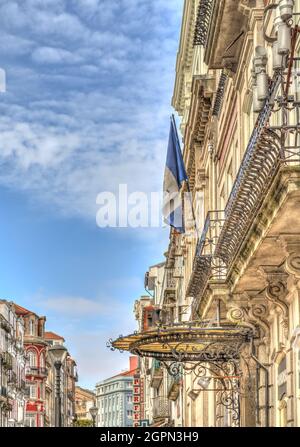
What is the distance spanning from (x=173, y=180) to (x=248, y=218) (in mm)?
12636

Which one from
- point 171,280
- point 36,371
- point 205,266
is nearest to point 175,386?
point 171,280

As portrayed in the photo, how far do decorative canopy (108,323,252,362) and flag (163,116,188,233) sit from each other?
502cm

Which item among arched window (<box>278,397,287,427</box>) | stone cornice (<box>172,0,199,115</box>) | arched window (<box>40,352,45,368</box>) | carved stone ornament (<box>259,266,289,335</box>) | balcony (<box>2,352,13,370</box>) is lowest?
arched window (<box>278,397,287,427</box>)

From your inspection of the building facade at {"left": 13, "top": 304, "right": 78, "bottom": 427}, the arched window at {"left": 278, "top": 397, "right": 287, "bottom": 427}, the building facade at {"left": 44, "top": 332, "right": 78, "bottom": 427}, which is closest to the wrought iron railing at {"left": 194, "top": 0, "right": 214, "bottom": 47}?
the arched window at {"left": 278, "top": 397, "right": 287, "bottom": 427}

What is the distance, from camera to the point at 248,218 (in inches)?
518

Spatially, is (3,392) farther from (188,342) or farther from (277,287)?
(277,287)

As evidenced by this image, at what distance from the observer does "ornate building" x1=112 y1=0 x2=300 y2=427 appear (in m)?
11.4

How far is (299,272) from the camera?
13289 millimetres

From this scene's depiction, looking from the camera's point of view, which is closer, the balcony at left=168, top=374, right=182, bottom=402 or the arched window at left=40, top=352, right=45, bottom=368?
the balcony at left=168, top=374, right=182, bottom=402

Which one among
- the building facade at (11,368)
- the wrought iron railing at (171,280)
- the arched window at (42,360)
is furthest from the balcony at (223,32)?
the arched window at (42,360)

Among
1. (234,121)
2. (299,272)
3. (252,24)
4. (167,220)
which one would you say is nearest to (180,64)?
(167,220)

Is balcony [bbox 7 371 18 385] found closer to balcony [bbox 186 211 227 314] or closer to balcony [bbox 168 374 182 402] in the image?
balcony [bbox 168 374 182 402]

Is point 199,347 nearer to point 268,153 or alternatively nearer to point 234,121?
point 234,121

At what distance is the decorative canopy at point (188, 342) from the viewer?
59.8 ft
